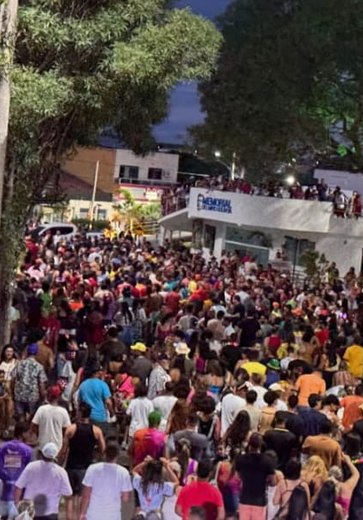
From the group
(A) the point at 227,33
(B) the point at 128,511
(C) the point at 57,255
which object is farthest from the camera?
(A) the point at 227,33

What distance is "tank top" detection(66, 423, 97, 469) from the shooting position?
927cm

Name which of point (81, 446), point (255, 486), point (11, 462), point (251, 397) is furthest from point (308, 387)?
point (11, 462)

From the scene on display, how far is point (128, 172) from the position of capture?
69312mm

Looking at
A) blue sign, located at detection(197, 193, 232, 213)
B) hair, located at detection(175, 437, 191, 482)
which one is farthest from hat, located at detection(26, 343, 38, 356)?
blue sign, located at detection(197, 193, 232, 213)

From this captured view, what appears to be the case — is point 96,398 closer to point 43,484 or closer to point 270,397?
point 270,397

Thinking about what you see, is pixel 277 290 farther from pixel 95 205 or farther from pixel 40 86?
pixel 95 205

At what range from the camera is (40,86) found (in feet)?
45.8

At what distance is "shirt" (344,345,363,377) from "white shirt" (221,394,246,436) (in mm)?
4278

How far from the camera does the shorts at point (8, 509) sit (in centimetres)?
840

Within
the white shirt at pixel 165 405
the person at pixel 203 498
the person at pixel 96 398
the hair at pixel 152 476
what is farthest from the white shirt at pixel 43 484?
the person at pixel 96 398

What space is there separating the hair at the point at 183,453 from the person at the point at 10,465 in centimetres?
132

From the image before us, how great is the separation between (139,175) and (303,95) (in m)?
37.8

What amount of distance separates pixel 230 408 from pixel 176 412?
2.33 ft

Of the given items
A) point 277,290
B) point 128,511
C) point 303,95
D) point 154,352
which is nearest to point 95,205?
point 303,95
